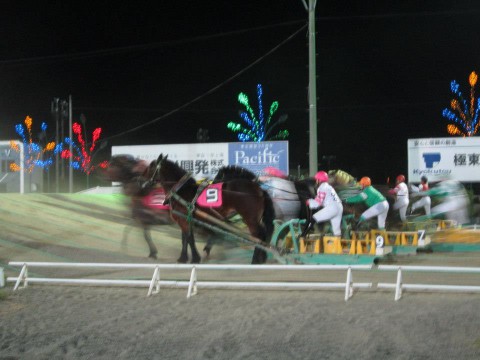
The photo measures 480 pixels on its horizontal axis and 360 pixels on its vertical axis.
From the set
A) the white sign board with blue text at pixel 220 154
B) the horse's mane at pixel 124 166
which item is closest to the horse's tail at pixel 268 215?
the horse's mane at pixel 124 166

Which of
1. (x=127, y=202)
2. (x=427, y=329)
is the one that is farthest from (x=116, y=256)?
(x=427, y=329)

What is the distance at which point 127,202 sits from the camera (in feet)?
50.0

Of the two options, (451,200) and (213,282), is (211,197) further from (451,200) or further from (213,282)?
(451,200)

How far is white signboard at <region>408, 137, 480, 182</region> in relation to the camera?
76.8 ft

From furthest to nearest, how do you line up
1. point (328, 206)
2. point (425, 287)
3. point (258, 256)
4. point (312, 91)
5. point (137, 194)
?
point (312, 91) < point (137, 194) < point (258, 256) < point (328, 206) < point (425, 287)

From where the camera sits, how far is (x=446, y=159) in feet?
77.2

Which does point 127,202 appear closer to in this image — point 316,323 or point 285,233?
point 285,233

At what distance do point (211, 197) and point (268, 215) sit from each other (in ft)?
3.96

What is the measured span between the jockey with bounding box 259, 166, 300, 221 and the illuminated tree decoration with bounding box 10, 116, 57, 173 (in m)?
38.5

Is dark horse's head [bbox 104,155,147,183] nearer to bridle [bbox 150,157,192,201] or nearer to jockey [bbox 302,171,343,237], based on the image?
bridle [bbox 150,157,192,201]

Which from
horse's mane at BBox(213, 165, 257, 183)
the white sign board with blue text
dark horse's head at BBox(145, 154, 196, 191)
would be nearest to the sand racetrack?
dark horse's head at BBox(145, 154, 196, 191)

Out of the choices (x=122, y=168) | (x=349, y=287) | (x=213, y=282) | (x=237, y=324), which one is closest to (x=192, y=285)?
(x=213, y=282)

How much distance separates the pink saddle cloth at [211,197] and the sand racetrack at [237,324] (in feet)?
6.21

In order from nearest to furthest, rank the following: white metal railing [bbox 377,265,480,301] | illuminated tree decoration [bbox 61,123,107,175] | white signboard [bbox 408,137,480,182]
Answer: white metal railing [bbox 377,265,480,301] → white signboard [bbox 408,137,480,182] → illuminated tree decoration [bbox 61,123,107,175]
